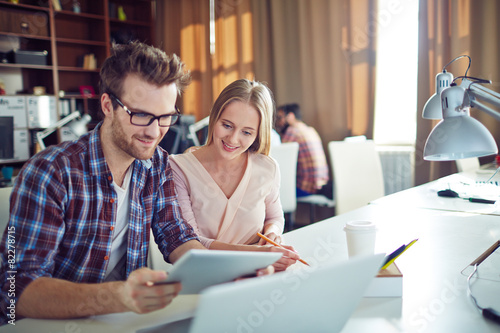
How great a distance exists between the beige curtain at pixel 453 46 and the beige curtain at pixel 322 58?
51 cm

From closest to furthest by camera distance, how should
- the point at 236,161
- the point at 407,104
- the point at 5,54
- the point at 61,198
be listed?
the point at 61,198 → the point at 236,161 → the point at 407,104 → the point at 5,54

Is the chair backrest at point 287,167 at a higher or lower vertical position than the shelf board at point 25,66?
lower

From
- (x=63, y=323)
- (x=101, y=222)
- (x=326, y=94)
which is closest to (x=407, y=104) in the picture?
(x=326, y=94)

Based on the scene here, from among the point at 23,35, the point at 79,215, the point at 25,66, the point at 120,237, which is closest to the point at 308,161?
the point at 120,237

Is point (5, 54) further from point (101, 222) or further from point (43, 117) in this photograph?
point (101, 222)

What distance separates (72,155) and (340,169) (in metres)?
1.91

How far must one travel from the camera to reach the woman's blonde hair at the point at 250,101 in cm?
154

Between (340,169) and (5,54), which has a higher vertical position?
(5,54)

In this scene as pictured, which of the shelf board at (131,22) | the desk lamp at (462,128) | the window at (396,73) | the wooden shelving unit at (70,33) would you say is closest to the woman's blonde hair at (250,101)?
the desk lamp at (462,128)

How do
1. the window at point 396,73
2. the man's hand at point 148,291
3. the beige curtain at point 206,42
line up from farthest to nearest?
1. the beige curtain at point 206,42
2. the window at point 396,73
3. the man's hand at point 148,291

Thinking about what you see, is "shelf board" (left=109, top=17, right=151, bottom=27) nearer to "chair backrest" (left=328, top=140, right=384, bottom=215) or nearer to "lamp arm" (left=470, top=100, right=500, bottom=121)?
"chair backrest" (left=328, top=140, right=384, bottom=215)

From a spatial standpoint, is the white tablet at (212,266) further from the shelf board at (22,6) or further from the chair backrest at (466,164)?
the shelf board at (22,6)

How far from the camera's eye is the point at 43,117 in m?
4.99

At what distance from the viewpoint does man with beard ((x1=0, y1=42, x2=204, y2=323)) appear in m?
0.89
